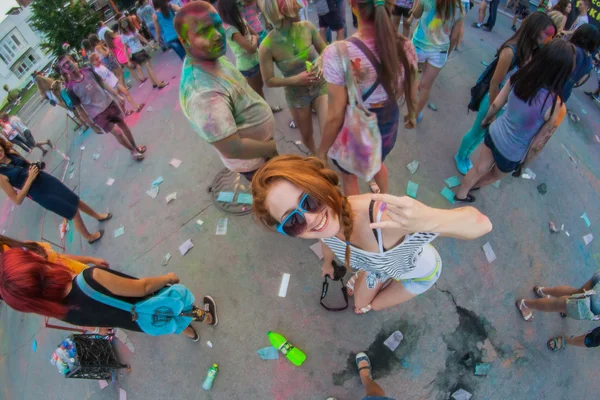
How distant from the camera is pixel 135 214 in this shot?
13.4 ft

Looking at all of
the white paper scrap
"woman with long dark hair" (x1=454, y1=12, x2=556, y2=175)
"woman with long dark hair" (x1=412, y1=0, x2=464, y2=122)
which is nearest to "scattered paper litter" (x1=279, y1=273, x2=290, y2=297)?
the white paper scrap

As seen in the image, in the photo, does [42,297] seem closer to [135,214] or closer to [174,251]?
[174,251]

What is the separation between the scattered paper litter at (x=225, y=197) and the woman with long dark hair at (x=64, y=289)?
169 centimetres

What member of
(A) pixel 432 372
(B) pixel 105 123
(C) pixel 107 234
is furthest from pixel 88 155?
(A) pixel 432 372

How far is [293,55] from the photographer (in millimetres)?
2865

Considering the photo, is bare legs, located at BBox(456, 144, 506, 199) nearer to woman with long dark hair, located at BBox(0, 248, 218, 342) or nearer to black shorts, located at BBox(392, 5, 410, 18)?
black shorts, located at BBox(392, 5, 410, 18)

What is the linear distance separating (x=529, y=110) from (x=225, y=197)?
3.39 m

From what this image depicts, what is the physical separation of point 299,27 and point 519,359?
12.4 ft

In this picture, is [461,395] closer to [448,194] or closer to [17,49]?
[448,194]

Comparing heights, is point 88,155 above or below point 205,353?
above

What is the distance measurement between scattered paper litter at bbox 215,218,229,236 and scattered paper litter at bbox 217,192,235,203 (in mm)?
290

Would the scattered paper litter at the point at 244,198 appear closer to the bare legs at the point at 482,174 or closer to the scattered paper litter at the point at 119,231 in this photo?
the scattered paper litter at the point at 119,231

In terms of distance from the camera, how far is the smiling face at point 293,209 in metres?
1.41

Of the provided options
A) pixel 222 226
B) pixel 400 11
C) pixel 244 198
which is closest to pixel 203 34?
pixel 244 198
